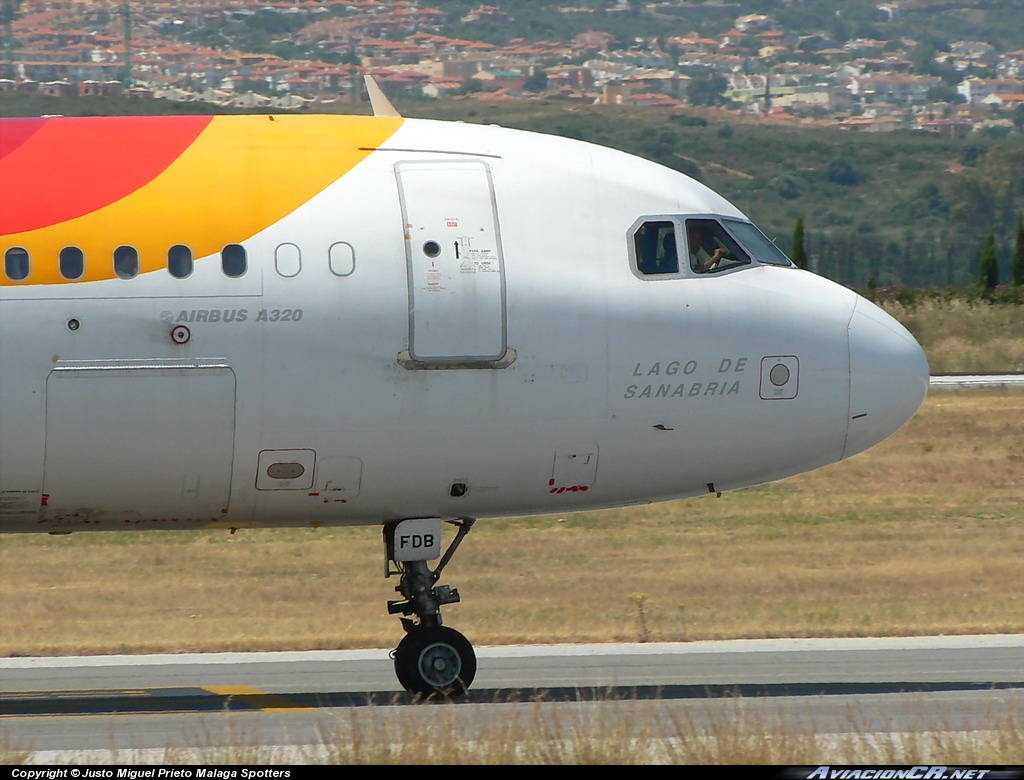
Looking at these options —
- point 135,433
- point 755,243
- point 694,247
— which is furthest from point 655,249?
point 135,433

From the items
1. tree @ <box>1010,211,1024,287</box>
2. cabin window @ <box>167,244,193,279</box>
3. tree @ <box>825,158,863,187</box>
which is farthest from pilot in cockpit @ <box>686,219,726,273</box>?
tree @ <box>825,158,863,187</box>

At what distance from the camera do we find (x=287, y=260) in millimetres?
14508

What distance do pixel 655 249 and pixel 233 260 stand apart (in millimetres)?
3787

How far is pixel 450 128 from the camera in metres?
15.9

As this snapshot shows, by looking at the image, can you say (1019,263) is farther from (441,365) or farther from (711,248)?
(441,365)

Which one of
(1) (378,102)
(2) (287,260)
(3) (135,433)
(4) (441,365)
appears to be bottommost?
(3) (135,433)

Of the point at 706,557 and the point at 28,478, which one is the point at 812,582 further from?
the point at 28,478

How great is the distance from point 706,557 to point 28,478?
1505cm

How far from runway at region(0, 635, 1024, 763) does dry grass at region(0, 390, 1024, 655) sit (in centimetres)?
126

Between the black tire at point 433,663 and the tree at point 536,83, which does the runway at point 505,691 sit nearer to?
the black tire at point 433,663

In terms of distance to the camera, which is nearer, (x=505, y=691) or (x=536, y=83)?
(x=505, y=691)

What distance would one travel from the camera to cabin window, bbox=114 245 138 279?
46.7 feet

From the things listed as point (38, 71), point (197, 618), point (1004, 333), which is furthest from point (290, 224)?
point (38, 71)

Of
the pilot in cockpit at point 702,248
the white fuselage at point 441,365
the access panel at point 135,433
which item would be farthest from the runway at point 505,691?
the pilot in cockpit at point 702,248
